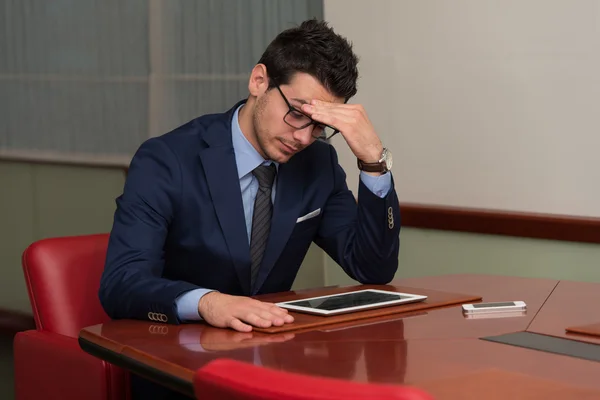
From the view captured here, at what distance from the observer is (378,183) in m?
2.61

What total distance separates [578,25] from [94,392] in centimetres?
199

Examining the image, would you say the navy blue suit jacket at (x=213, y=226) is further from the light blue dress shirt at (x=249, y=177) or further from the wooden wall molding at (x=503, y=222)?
the wooden wall molding at (x=503, y=222)

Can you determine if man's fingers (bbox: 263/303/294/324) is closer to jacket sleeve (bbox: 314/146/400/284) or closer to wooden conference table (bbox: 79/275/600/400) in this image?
wooden conference table (bbox: 79/275/600/400)

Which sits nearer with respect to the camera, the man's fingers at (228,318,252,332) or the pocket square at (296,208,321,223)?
the man's fingers at (228,318,252,332)

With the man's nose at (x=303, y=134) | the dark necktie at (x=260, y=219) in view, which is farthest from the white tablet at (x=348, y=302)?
the man's nose at (x=303, y=134)

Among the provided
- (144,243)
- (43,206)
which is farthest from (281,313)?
(43,206)

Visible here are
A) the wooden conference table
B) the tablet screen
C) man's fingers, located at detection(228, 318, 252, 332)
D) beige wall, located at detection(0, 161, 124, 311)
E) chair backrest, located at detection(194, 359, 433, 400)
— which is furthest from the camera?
beige wall, located at detection(0, 161, 124, 311)

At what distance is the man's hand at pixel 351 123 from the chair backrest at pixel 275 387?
1.30m

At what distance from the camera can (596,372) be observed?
1.60 metres

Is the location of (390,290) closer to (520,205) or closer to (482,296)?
(482,296)

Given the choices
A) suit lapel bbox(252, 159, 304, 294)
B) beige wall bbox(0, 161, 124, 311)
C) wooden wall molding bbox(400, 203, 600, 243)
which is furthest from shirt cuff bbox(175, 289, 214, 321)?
beige wall bbox(0, 161, 124, 311)

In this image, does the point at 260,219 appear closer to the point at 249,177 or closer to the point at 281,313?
the point at 249,177

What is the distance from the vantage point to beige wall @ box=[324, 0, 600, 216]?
315 centimetres

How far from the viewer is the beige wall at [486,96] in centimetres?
315
